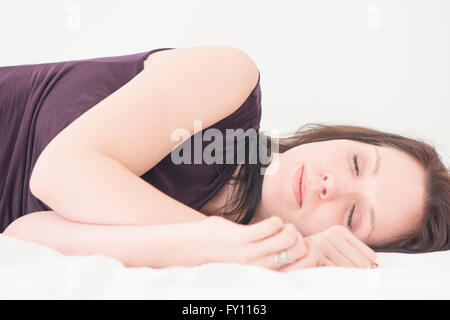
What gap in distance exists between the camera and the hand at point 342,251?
3.28ft

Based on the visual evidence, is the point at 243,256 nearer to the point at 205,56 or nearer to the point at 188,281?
the point at 188,281

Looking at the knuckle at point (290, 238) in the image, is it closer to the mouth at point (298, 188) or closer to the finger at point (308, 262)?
the finger at point (308, 262)

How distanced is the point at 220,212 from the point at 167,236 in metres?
0.37

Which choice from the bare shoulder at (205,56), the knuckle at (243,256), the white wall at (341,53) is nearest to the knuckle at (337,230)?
the knuckle at (243,256)

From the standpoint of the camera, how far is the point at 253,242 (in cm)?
90

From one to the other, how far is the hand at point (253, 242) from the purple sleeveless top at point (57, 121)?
0.33 metres

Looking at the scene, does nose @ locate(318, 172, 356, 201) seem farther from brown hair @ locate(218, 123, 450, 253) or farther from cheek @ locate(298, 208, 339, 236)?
brown hair @ locate(218, 123, 450, 253)

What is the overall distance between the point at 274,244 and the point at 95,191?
1.13ft

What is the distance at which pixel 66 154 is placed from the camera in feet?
3.17

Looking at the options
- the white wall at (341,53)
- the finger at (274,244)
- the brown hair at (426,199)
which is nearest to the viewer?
the finger at (274,244)

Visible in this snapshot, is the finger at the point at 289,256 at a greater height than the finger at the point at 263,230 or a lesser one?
Result: lesser

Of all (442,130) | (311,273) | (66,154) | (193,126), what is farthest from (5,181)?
(442,130)

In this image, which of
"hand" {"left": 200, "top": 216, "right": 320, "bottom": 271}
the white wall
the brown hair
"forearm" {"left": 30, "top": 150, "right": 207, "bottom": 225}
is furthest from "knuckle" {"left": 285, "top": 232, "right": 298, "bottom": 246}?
the white wall

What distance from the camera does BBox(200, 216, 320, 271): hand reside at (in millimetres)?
892
